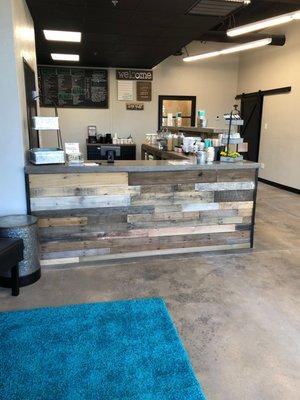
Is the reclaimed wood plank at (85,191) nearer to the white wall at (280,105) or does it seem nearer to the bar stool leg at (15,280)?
the bar stool leg at (15,280)

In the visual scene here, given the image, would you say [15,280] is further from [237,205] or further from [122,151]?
[122,151]

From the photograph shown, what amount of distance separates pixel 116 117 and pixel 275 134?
4018 mm

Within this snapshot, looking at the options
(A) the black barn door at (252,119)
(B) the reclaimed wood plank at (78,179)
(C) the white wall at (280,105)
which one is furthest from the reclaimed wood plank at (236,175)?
(A) the black barn door at (252,119)

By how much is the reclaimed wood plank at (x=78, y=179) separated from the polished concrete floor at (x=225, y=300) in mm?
881

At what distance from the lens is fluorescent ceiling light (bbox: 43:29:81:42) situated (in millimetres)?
5362

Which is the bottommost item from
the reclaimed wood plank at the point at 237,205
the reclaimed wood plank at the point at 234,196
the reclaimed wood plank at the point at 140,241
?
the reclaimed wood plank at the point at 140,241

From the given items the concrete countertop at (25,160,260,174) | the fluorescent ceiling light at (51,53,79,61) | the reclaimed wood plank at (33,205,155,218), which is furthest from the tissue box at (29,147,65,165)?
the fluorescent ceiling light at (51,53,79,61)

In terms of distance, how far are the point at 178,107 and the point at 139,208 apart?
6.53 m

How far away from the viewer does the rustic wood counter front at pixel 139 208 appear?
3418 millimetres

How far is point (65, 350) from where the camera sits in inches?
87.0

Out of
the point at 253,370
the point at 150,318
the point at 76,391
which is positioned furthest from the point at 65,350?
the point at 253,370

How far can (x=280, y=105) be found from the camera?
7652 mm

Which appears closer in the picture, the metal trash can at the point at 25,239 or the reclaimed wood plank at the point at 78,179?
the metal trash can at the point at 25,239

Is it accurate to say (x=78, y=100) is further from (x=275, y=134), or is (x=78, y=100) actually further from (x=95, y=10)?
(x=275, y=134)
